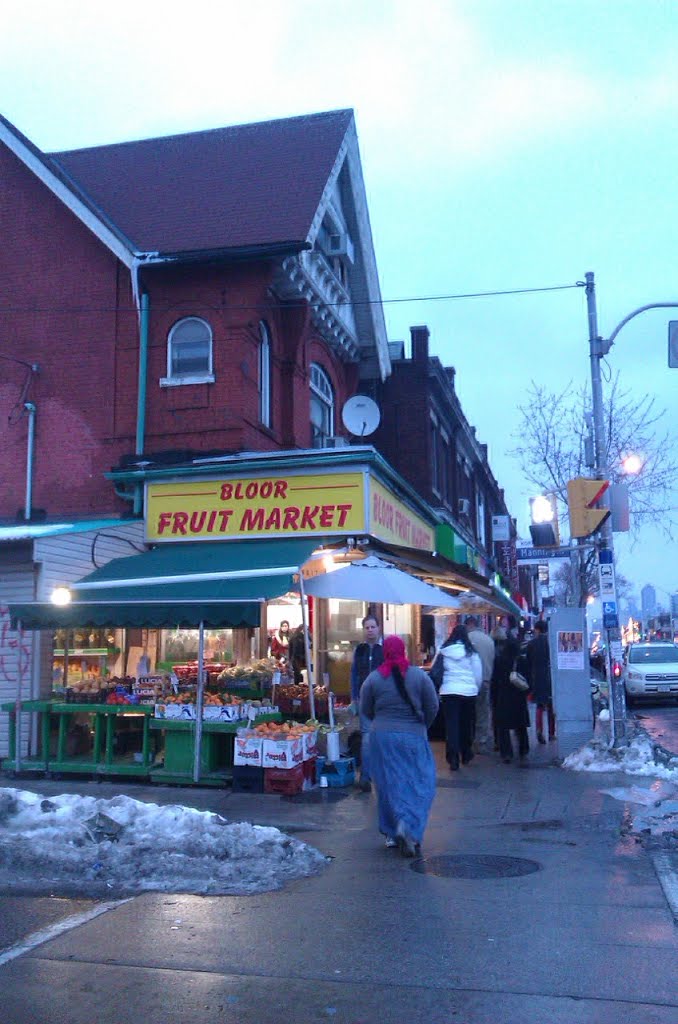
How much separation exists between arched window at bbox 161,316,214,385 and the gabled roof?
1.11 meters

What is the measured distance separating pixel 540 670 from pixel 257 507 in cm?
508

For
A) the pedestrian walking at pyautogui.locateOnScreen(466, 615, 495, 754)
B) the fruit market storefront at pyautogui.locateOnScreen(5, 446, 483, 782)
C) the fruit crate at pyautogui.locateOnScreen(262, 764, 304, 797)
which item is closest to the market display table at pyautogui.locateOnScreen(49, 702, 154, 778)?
the fruit market storefront at pyautogui.locateOnScreen(5, 446, 483, 782)

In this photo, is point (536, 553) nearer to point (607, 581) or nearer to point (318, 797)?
point (607, 581)

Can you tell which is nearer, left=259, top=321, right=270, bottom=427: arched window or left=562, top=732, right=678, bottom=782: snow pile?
left=562, top=732, right=678, bottom=782: snow pile

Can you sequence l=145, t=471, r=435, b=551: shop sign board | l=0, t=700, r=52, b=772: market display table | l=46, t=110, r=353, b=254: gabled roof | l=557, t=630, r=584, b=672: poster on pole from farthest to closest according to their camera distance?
l=46, t=110, r=353, b=254: gabled roof
l=145, t=471, r=435, b=551: shop sign board
l=557, t=630, r=584, b=672: poster on pole
l=0, t=700, r=52, b=772: market display table

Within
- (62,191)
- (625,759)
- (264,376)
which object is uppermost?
(62,191)

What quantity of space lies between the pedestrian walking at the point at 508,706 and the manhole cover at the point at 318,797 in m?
3.12

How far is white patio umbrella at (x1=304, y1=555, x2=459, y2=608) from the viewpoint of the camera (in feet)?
37.6

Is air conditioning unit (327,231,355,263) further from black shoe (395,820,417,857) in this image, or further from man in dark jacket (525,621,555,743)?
black shoe (395,820,417,857)

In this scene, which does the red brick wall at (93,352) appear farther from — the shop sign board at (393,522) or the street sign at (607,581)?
the street sign at (607,581)

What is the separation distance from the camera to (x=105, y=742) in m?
11.7

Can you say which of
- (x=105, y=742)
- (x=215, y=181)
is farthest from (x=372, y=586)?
(x=215, y=181)

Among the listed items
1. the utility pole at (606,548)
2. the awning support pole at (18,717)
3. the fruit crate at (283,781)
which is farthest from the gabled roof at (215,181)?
the fruit crate at (283,781)

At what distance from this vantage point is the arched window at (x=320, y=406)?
1792cm
